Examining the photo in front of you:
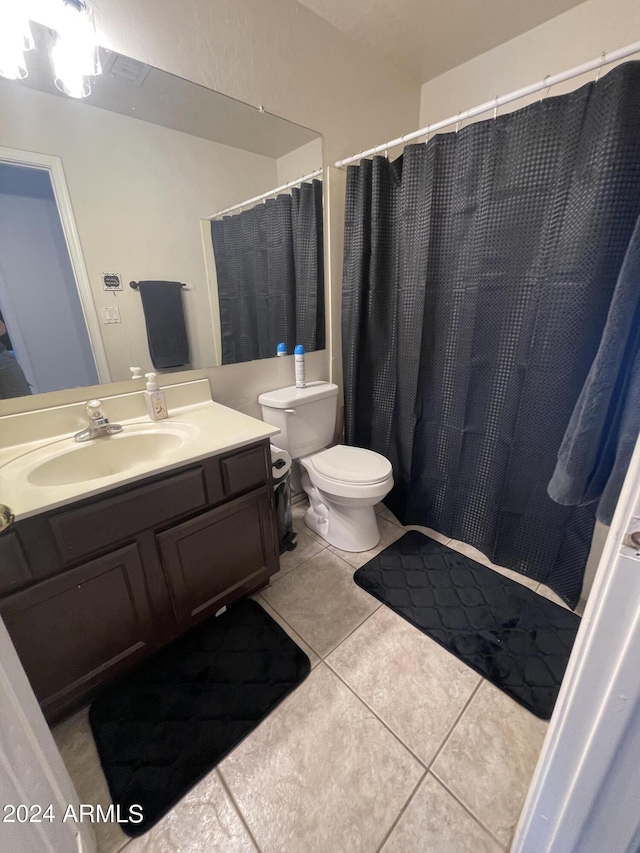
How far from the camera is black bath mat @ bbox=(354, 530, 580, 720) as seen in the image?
1207 mm

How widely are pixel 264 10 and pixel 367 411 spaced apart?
1710 millimetres

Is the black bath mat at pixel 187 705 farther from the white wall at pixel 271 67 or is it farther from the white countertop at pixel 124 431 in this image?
the white wall at pixel 271 67

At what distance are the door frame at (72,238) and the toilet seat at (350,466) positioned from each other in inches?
37.8

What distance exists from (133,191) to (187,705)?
1733mm

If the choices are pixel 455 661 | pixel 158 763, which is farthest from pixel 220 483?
pixel 455 661

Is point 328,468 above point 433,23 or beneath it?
beneath

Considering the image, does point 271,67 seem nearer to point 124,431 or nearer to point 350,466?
point 124,431

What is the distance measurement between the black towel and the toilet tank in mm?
465

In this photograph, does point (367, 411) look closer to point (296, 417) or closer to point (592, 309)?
point (296, 417)

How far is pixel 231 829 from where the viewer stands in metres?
0.88

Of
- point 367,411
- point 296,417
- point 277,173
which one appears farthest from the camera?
point 367,411

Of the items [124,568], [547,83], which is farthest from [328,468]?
[547,83]

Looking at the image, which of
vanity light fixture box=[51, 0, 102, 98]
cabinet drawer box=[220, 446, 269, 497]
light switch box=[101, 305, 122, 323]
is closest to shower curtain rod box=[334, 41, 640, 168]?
vanity light fixture box=[51, 0, 102, 98]

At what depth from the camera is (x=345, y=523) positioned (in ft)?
5.80
